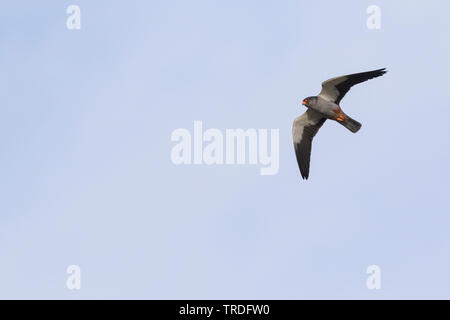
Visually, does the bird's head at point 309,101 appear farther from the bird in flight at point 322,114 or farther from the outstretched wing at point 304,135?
the outstretched wing at point 304,135

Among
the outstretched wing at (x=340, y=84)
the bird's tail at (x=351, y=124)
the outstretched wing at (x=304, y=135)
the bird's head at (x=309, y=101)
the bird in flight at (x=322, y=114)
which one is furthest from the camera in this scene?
the outstretched wing at (x=304, y=135)

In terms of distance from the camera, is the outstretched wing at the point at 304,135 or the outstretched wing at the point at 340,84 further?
the outstretched wing at the point at 304,135

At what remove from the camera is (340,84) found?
31422 mm

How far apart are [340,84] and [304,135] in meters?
3.13

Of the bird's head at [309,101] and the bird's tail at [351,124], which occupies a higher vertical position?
the bird's head at [309,101]

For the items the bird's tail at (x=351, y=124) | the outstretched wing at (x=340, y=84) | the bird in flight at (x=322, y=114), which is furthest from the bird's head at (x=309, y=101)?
the bird's tail at (x=351, y=124)

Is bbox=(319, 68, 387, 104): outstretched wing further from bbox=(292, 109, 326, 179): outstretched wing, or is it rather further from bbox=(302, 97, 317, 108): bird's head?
bbox=(292, 109, 326, 179): outstretched wing

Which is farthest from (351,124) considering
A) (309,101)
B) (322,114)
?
(309,101)

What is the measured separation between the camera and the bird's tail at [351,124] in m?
31.4
